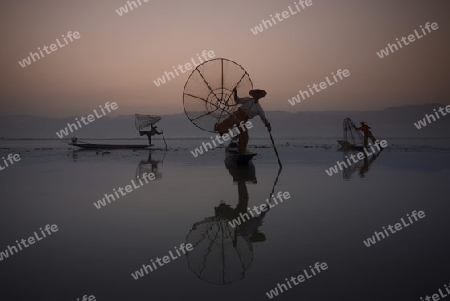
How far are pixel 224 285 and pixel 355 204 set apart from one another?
18.5 feet

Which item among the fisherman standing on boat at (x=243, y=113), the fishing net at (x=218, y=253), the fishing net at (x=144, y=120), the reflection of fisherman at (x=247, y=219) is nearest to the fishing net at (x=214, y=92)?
the fisherman standing on boat at (x=243, y=113)

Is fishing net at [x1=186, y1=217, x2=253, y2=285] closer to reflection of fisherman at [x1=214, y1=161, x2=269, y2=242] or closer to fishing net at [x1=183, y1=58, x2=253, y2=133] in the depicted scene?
reflection of fisherman at [x1=214, y1=161, x2=269, y2=242]

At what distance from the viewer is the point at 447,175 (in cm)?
1486

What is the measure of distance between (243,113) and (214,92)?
196 cm

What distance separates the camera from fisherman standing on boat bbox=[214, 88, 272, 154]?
18819 mm

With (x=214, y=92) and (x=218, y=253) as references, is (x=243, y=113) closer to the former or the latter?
(x=214, y=92)

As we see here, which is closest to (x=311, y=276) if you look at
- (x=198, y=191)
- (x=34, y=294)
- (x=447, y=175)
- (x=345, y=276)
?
(x=345, y=276)

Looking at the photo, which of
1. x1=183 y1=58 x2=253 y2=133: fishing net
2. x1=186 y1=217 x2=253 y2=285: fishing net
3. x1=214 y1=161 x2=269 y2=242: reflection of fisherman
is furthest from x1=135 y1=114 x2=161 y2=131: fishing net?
x1=186 y1=217 x2=253 y2=285: fishing net

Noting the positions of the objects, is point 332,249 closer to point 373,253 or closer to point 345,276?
point 373,253

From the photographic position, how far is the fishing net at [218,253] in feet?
14.6

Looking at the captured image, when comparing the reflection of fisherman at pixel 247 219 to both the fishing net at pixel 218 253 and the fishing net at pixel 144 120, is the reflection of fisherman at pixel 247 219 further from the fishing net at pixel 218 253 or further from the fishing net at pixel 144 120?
the fishing net at pixel 144 120

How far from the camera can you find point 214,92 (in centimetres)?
1939

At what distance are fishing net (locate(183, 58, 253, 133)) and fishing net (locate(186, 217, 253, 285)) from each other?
508 inches

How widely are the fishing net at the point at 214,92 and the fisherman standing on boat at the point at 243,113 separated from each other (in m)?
0.40
